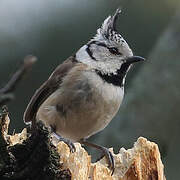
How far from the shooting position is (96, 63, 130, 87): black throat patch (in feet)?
11.8

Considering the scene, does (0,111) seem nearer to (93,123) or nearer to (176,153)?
(93,123)

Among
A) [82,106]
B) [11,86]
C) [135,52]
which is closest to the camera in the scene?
[11,86]

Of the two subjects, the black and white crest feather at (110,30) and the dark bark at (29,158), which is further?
the black and white crest feather at (110,30)

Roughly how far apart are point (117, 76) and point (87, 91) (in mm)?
251

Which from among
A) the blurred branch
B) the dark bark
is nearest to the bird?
the dark bark

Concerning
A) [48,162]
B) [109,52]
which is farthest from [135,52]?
[48,162]

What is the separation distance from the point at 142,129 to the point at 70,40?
2.99 metres

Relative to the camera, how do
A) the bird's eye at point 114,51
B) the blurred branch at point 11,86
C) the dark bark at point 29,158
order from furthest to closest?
the bird's eye at point 114,51
the dark bark at point 29,158
the blurred branch at point 11,86

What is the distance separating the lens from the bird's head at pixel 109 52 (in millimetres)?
3654

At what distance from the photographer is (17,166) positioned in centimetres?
201

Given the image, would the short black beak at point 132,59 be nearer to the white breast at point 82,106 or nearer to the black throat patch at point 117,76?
the black throat patch at point 117,76

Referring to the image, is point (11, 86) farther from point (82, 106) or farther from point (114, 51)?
point (114, 51)

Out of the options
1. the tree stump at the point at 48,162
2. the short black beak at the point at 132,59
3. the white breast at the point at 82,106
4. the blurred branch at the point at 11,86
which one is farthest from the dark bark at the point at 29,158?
the short black beak at the point at 132,59

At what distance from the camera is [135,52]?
5730mm
